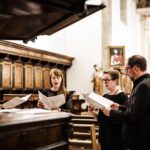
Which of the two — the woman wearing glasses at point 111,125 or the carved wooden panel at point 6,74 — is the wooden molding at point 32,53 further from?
the woman wearing glasses at point 111,125

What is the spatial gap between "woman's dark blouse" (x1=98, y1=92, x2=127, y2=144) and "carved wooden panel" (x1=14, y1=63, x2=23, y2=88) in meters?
8.35

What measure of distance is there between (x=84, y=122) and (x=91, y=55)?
31.6 feet

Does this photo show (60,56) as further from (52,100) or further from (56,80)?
(52,100)

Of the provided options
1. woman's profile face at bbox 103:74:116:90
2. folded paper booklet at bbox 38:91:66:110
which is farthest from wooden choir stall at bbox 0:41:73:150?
woman's profile face at bbox 103:74:116:90

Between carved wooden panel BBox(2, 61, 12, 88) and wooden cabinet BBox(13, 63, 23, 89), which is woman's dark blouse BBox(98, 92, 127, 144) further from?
wooden cabinet BBox(13, 63, 23, 89)

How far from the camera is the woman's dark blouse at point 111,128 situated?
4020 millimetres

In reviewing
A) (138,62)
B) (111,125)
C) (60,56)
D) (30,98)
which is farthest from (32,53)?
(138,62)

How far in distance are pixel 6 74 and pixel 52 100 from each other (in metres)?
7.91

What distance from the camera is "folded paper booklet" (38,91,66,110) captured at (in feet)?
13.0

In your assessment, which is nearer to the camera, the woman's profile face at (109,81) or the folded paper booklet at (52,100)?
the folded paper booklet at (52,100)

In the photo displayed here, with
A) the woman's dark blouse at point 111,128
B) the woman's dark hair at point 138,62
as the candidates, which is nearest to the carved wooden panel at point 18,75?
the woman's dark blouse at point 111,128

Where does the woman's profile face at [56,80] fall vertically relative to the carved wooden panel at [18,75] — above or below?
below

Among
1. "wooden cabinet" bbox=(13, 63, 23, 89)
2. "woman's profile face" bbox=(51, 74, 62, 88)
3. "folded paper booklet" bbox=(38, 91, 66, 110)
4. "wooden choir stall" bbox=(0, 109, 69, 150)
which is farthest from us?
"wooden cabinet" bbox=(13, 63, 23, 89)

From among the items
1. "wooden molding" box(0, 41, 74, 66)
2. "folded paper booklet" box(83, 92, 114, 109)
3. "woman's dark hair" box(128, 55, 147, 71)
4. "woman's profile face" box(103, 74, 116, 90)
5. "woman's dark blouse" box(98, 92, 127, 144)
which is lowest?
"woman's dark blouse" box(98, 92, 127, 144)
